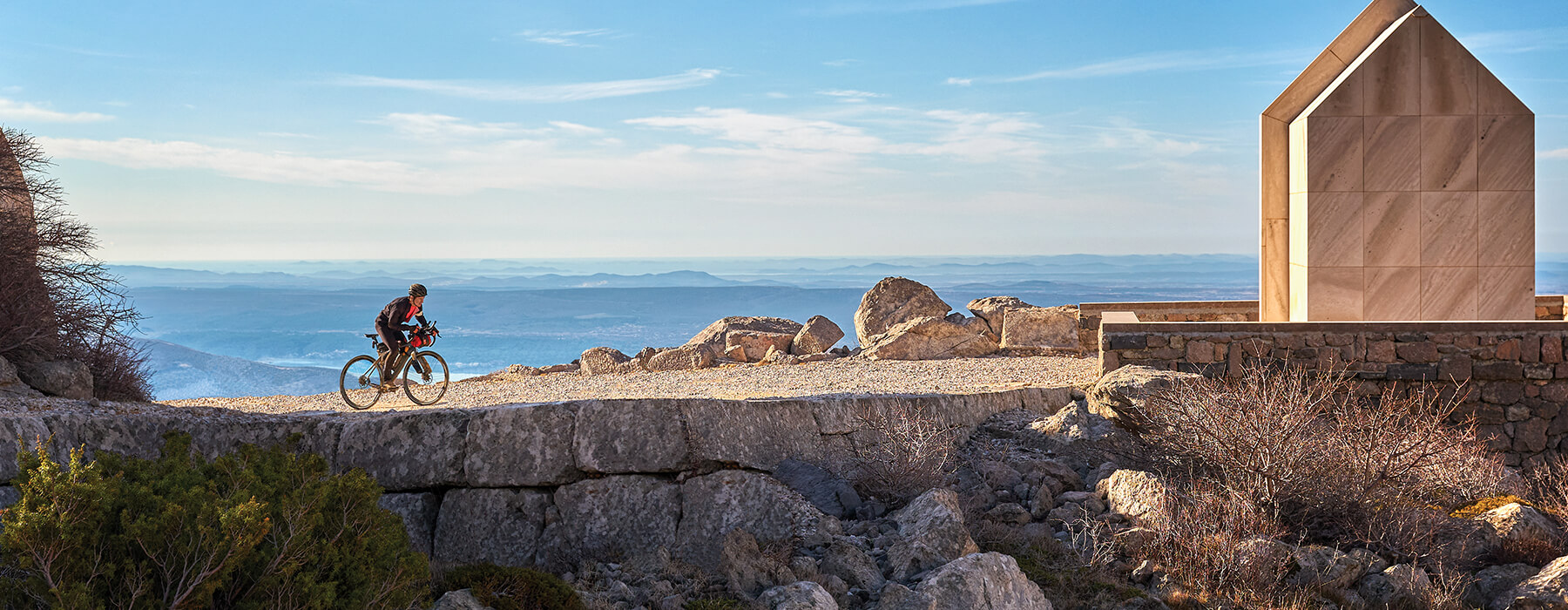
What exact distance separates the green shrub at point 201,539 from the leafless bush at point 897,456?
2986 millimetres

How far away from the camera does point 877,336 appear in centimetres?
1591

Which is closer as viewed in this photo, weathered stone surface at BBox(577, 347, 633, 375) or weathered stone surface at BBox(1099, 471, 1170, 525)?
weathered stone surface at BBox(1099, 471, 1170, 525)

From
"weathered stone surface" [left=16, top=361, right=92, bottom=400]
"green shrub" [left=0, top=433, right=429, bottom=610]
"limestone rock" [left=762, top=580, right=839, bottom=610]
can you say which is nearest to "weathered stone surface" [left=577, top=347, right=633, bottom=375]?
"weathered stone surface" [left=16, top=361, right=92, bottom=400]

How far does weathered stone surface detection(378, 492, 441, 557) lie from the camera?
240 inches

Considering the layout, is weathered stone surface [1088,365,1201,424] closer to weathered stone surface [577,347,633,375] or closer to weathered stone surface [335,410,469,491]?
weathered stone surface [335,410,469,491]

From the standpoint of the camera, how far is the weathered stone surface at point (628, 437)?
20.4 ft

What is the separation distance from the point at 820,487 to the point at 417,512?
7.85ft

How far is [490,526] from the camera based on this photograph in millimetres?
6094

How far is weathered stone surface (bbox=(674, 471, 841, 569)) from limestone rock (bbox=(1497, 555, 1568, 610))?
361 cm

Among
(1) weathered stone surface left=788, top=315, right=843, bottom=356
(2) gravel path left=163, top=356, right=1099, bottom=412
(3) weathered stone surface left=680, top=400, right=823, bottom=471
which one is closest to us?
(3) weathered stone surface left=680, top=400, right=823, bottom=471

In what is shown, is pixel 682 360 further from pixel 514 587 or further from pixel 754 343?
pixel 514 587

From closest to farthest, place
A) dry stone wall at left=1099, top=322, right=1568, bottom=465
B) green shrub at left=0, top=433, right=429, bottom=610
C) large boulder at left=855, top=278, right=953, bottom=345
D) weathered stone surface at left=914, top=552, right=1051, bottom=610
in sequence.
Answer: green shrub at left=0, top=433, right=429, bottom=610
weathered stone surface at left=914, top=552, right=1051, bottom=610
dry stone wall at left=1099, top=322, right=1568, bottom=465
large boulder at left=855, top=278, right=953, bottom=345

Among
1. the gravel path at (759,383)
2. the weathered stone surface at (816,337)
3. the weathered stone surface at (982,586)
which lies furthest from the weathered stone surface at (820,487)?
the weathered stone surface at (816,337)

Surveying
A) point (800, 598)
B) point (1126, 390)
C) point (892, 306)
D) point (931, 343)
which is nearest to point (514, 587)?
point (800, 598)
